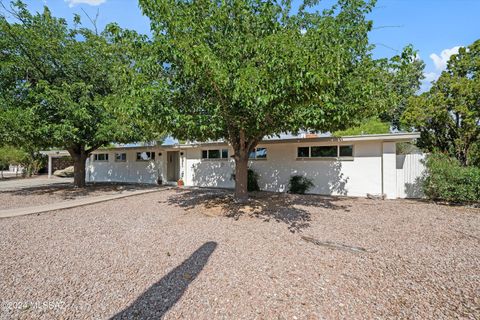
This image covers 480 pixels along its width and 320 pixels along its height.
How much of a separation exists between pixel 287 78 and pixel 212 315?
3752 millimetres

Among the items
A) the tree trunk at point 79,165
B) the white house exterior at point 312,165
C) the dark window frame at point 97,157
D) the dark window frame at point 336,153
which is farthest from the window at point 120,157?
the dark window frame at point 336,153

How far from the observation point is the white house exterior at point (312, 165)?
34.7 feet

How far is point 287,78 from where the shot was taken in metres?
4.39

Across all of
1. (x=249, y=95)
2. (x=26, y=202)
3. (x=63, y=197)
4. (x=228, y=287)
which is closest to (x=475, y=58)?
(x=249, y=95)

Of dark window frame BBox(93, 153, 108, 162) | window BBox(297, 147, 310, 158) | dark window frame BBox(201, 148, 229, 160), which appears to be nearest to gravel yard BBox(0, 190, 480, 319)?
window BBox(297, 147, 310, 158)

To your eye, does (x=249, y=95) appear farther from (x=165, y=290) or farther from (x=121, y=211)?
(x=121, y=211)

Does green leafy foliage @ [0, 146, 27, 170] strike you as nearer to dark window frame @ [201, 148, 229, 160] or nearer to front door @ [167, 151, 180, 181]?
front door @ [167, 151, 180, 181]

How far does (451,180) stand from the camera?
880 cm

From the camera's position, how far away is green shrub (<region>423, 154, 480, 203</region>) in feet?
28.0

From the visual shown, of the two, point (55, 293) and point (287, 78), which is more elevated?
point (287, 78)

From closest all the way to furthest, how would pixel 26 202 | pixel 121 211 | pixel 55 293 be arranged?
pixel 55 293
pixel 121 211
pixel 26 202

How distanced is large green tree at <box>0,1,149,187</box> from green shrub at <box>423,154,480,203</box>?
11.6 metres

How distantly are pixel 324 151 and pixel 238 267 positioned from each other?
908 cm

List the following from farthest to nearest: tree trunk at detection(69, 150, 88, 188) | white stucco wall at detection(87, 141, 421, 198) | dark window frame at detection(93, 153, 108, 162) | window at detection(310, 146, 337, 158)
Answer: dark window frame at detection(93, 153, 108, 162)
tree trunk at detection(69, 150, 88, 188)
window at detection(310, 146, 337, 158)
white stucco wall at detection(87, 141, 421, 198)
